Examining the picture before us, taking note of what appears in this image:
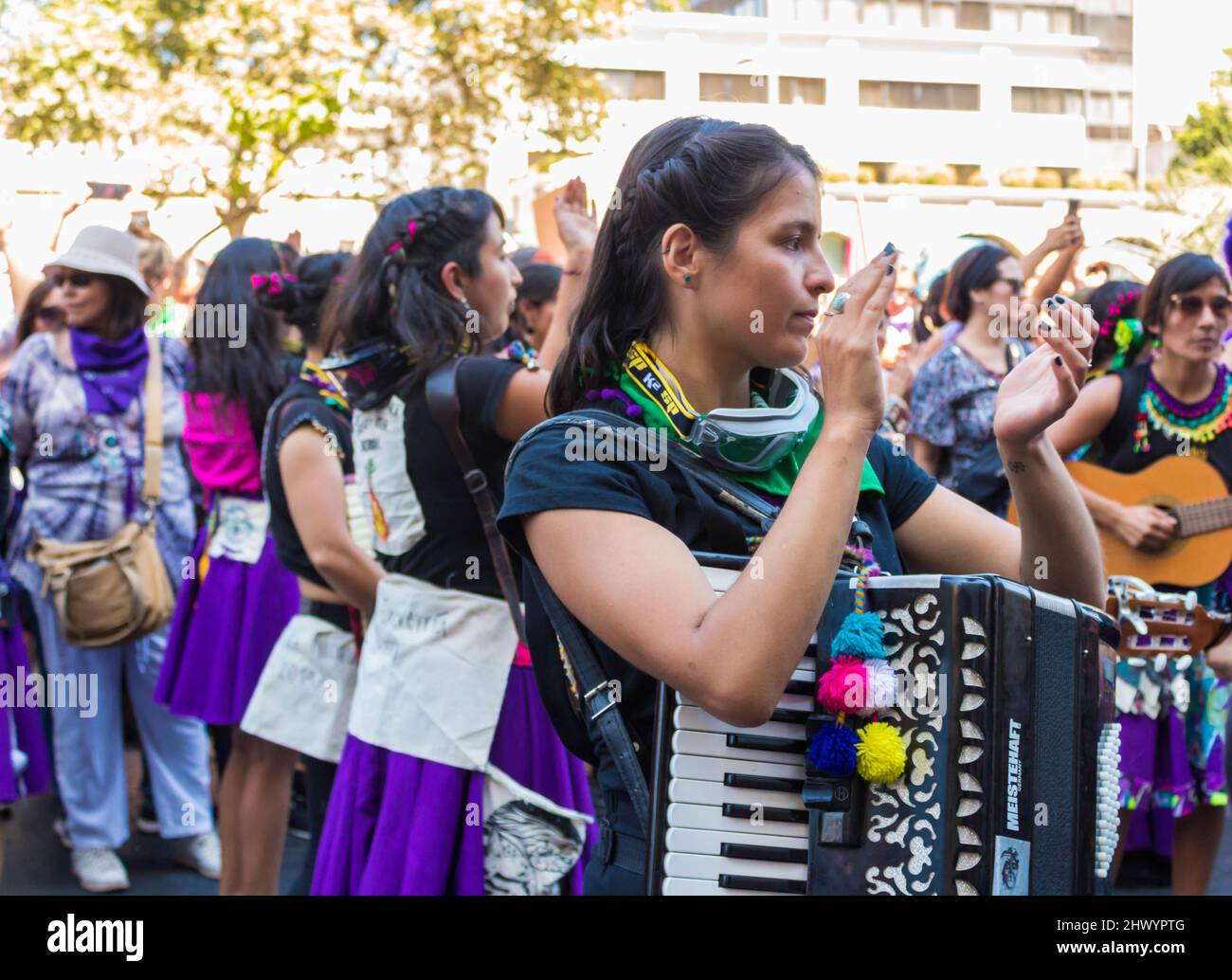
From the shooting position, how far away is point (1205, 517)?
5.04 metres

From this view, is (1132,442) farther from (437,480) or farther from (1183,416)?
(437,480)

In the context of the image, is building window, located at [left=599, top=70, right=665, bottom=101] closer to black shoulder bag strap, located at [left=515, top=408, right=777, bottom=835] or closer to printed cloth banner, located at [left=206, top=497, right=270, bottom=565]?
printed cloth banner, located at [left=206, top=497, right=270, bottom=565]

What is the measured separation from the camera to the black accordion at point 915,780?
6.40ft

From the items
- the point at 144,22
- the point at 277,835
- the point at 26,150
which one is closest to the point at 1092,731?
the point at 277,835

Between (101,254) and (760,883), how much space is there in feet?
14.3

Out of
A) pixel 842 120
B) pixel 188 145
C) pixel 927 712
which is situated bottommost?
pixel 927 712

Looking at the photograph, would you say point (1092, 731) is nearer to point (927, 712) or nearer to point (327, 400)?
point (927, 712)

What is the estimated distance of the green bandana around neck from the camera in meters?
2.21

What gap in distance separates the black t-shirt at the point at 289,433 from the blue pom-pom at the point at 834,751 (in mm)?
2362

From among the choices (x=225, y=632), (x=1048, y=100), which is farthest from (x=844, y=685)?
(x=1048, y=100)

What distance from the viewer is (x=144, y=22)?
19.8 m

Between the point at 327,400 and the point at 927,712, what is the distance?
2569 mm

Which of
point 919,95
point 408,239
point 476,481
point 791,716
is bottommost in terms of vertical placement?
point 791,716
